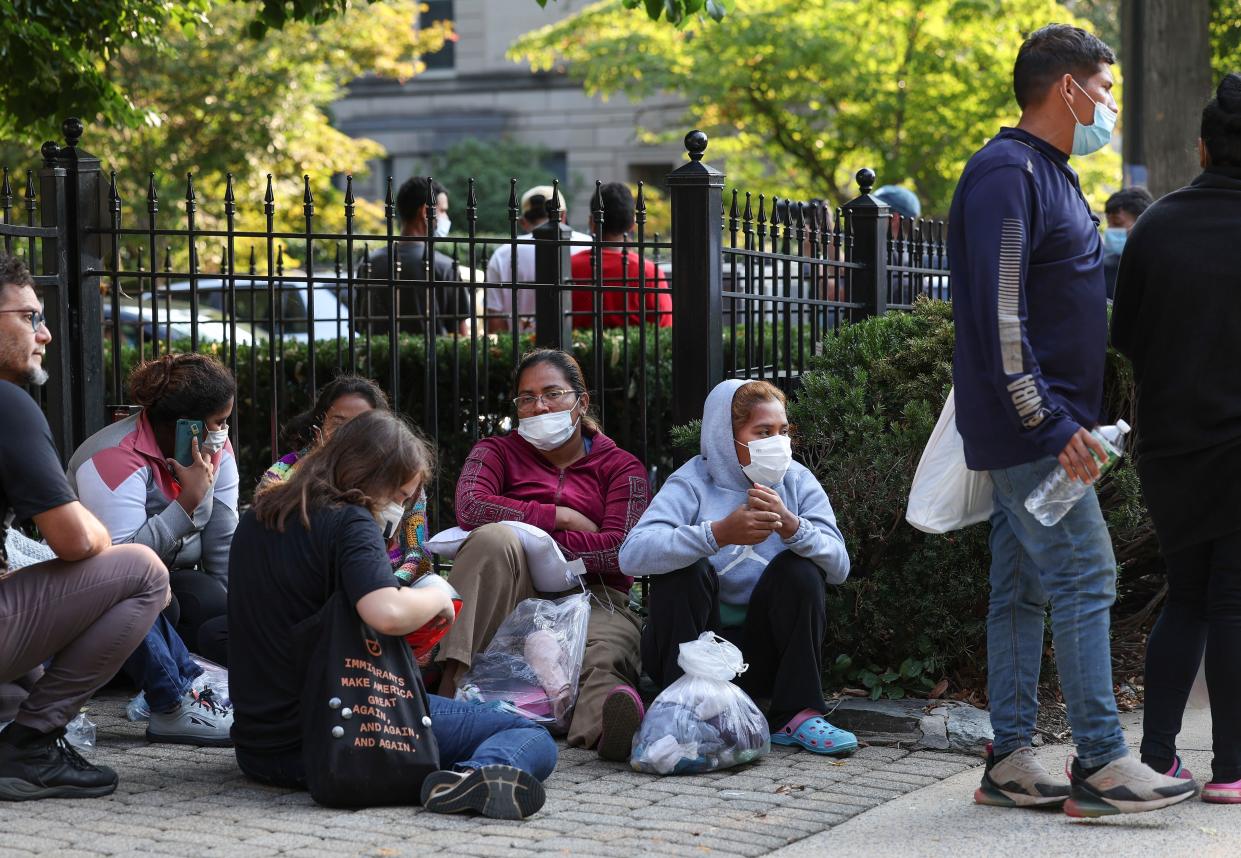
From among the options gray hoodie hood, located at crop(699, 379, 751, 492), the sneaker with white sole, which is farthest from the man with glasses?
gray hoodie hood, located at crop(699, 379, 751, 492)

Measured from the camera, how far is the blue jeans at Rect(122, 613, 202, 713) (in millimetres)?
5352

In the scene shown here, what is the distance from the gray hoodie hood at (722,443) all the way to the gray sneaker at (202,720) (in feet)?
5.86

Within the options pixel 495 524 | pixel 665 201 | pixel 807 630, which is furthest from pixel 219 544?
pixel 665 201

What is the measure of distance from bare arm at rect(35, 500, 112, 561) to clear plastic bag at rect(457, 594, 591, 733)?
55.5 inches

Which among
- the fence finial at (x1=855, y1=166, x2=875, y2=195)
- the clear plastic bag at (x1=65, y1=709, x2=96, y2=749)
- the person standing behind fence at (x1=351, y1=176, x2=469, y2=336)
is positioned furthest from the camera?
the person standing behind fence at (x1=351, y1=176, x2=469, y2=336)

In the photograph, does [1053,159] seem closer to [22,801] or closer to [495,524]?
[495,524]

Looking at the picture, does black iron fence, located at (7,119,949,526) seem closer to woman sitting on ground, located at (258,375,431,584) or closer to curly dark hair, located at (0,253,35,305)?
woman sitting on ground, located at (258,375,431,584)

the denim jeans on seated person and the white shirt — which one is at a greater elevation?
the white shirt

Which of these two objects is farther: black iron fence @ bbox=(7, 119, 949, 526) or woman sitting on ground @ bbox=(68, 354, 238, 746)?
black iron fence @ bbox=(7, 119, 949, 526)

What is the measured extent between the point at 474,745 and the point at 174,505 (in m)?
1.54

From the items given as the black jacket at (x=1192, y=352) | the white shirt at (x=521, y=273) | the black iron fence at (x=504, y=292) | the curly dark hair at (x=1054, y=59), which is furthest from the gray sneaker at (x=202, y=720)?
the white shirt at (x=521, y=273)

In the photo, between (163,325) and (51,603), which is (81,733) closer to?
(51,603)

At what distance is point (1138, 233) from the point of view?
473cm

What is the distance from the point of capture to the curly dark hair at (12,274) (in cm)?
467
